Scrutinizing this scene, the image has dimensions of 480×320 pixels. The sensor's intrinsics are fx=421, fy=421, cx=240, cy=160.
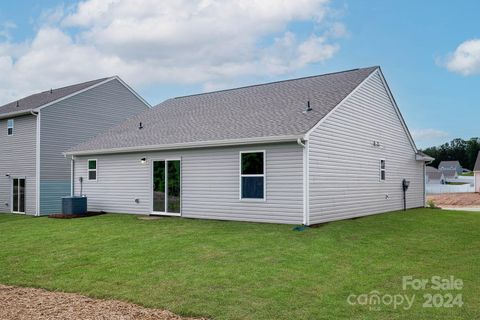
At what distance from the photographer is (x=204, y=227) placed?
1198 cm

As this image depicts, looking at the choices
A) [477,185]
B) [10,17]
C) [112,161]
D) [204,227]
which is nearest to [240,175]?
[204,227]

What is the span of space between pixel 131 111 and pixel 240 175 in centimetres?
1290

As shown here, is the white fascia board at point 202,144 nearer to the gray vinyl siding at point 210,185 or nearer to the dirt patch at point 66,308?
the gray vinyl siding at point 210,185

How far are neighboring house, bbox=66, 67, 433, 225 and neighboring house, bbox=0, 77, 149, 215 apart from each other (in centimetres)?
204

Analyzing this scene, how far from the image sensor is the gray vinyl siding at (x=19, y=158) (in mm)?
19781

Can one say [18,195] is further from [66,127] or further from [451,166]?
[451,166]

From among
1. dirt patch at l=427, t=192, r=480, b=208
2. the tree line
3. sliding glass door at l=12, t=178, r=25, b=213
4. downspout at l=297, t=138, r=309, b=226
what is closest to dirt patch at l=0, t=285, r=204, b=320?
downspout at l=297, t=138, r=309, b=226

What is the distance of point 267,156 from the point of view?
12523 mm

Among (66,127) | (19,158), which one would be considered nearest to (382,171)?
(66,127)

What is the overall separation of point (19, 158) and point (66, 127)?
2742mm

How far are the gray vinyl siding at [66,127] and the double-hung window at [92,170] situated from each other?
3144 mm

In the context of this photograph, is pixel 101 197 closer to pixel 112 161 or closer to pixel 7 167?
pixel 112 161

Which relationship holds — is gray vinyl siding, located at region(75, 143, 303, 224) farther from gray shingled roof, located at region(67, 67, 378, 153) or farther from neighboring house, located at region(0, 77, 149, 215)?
neighboring house, located at region(0, 77, 149, 215)

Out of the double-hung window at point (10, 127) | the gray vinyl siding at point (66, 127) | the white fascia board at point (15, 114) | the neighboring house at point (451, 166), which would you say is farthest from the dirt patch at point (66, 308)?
the neighboring house at point (451, 166)
